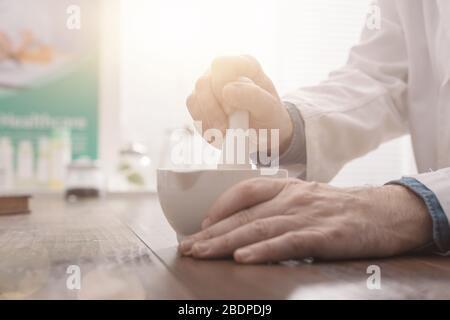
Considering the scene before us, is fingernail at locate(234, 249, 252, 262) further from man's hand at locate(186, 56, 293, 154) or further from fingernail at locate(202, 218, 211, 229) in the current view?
man's hand at locate(186, 56, 293, 154)

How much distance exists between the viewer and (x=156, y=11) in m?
2.75

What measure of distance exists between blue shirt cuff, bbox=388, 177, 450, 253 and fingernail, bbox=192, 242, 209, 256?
10.2 inches

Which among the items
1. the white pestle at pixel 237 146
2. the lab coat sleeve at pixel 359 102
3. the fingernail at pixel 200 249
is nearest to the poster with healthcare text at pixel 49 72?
the lab coat sleeve at pixel 359 102

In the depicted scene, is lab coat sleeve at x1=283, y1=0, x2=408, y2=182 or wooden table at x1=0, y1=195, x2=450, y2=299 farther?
lab coat sleeve at x1=283, y1=0, x2=408, y2=182

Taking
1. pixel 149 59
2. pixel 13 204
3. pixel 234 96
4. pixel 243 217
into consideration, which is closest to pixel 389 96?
pixel 234 96

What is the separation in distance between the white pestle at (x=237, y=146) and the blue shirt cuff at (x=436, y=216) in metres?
0.20

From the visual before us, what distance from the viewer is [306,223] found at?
1.90 feet

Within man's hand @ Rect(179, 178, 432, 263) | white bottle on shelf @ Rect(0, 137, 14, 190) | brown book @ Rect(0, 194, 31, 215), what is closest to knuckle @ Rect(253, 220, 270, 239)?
man's hand @ Rect(179, 178, 432, 263)

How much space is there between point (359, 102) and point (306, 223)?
2.05ft

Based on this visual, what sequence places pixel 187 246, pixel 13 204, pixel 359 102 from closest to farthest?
pixel 187 246, pixel 359 102, pixel 13 204

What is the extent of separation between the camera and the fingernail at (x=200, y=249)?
575mm

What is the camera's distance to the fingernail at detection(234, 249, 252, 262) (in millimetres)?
545

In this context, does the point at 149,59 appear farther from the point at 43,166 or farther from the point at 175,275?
the point at 175,275
